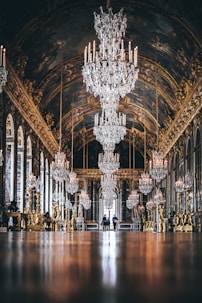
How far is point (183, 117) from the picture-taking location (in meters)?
24.0

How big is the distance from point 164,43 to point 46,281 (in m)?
20.9

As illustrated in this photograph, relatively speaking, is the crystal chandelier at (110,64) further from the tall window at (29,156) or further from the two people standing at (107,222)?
the two people standing at (107,222)

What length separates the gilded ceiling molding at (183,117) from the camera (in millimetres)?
20517

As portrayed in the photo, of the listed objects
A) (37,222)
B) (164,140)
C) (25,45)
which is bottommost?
(37,222)

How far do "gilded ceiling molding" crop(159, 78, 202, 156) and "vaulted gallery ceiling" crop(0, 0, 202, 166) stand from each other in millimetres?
62

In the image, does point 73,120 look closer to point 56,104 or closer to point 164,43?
point 56,104

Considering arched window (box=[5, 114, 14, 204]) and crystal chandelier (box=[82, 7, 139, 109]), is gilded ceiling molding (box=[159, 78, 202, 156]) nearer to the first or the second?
arched window (box=[5, 114, 14, 204])

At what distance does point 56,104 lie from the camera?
29.5 meters

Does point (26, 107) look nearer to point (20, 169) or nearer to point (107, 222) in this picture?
point (20, 169)

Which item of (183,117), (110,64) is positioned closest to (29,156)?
(183,117)

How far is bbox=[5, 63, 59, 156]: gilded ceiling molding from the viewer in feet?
63.2

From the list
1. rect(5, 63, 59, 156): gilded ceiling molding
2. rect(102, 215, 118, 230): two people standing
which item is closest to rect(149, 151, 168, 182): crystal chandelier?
rect(5, 63, 59, 156): gilded ceiling molding

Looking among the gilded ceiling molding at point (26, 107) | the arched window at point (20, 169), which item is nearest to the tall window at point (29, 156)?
the gilded ceiling molding at point (26, 107)

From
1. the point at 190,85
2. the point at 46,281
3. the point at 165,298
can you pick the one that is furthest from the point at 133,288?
the point at 190,85
